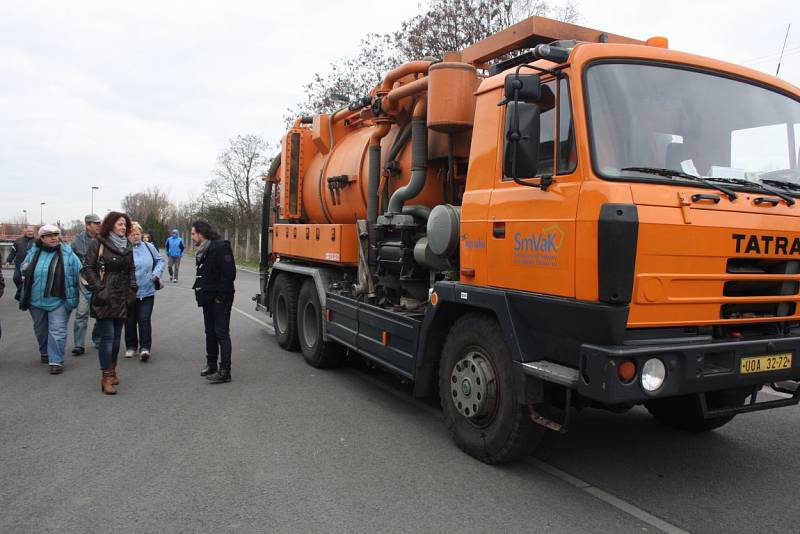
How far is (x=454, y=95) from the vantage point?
16.2 feet

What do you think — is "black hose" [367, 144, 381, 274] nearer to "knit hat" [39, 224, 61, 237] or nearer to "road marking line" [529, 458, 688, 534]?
"road marking line" [529, 458, 688, 534]

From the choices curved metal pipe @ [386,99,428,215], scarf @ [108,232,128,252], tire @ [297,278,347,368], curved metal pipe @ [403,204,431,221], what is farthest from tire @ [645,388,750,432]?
scarf @ [108,232,128,252]

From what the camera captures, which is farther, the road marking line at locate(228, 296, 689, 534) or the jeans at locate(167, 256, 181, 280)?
the jeans at locate(167, 256, 181, 280)

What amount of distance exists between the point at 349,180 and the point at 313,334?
208 centimetres

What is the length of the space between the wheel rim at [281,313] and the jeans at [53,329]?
2735 millimetres

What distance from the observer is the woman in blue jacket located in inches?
313

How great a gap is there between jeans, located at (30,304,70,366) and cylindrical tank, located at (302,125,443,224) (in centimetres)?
341

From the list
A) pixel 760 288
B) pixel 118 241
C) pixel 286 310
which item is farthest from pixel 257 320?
pixel 760 288

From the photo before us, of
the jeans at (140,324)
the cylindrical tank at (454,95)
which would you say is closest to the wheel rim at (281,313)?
the jeans at (140,324)

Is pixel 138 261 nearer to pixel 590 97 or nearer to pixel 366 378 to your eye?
pixel 366 378

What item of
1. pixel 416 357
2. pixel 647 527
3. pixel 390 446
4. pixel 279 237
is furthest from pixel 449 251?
pixel 279 237

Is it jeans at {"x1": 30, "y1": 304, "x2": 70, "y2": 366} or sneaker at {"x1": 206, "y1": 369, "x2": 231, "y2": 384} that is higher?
jeans at {"x1": 30, "y1": 304, "x2": 70, "y2": 366}

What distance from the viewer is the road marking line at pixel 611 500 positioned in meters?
3.45

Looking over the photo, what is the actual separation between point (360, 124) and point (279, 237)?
7.79 ft
